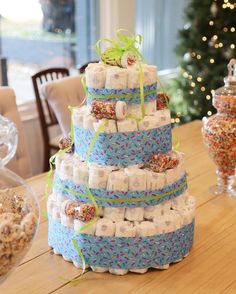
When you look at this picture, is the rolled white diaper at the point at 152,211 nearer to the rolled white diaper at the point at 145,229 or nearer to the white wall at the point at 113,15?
the rolled white diaper at the point at 145,229

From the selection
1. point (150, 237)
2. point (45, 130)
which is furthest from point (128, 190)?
point (45, 130)

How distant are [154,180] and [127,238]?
16cm

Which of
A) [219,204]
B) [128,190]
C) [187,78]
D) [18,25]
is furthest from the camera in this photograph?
[187,78]

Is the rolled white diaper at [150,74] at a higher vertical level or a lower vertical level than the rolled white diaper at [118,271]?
higher

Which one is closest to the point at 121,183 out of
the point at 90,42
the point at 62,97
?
the point at 62,97

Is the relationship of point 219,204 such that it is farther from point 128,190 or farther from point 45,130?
point 45,130

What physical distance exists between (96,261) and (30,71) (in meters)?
2.91

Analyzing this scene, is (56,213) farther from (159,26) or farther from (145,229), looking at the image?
(159,26)

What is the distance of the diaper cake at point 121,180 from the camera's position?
4.70 ft

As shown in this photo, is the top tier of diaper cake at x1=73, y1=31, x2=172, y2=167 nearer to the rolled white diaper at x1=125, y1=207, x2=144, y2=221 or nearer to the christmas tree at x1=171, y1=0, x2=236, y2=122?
the rolled white diaper at x1=125, y1=207, x2=144, y2=221

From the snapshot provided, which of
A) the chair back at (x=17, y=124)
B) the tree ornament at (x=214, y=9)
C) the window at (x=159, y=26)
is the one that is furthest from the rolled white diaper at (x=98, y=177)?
the window at (x=159, y=26)

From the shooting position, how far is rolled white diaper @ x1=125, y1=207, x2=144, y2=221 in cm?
144

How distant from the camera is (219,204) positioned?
1.91 metres

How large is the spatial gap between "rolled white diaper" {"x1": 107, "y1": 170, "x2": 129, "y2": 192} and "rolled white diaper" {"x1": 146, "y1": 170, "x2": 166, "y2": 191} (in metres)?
0.06
